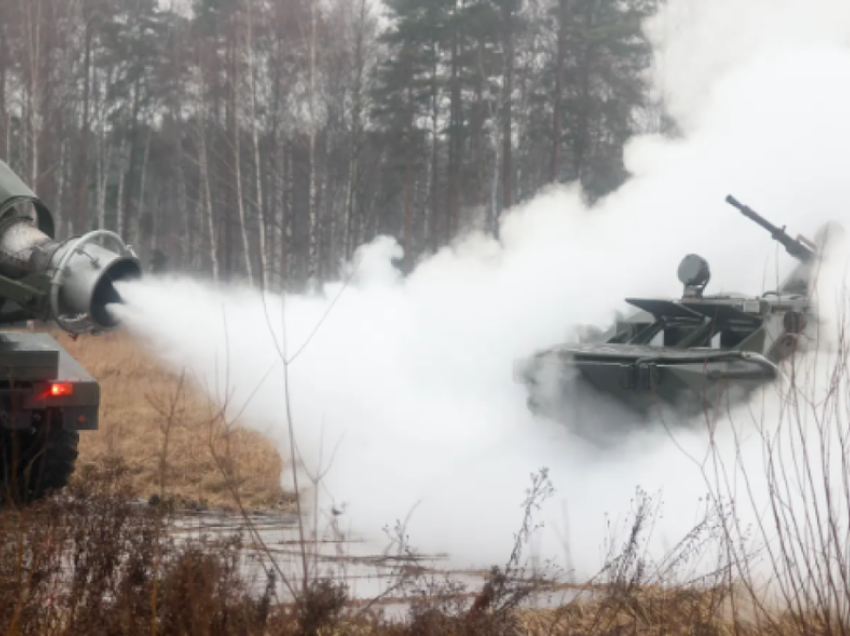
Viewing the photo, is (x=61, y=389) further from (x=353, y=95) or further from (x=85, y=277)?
(x=353, y=95)

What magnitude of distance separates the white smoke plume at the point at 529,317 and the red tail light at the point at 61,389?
67 cm

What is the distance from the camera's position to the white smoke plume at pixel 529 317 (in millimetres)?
9539

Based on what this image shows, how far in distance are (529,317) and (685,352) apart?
313cm

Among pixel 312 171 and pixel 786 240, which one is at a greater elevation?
pixel 312 171

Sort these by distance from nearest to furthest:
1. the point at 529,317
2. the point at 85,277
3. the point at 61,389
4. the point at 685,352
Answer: the point at 85,277
the point at 61,389
the point at 685,352
the point at 529,317

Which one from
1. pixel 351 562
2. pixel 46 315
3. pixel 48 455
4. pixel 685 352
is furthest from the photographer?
pixel 685 352

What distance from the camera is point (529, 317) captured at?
509 inches

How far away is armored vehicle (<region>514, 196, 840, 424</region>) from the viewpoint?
9.49 m

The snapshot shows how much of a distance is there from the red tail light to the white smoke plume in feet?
2.18

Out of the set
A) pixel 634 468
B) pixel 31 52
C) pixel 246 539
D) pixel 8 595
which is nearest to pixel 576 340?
pixel 634 468

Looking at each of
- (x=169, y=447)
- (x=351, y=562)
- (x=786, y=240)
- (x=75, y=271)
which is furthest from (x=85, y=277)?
(x=786, y=240)

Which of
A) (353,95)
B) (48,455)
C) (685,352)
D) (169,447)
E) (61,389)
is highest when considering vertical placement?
(353,95)

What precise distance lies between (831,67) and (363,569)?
28.9ft

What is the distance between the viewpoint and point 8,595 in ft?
16.0
